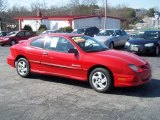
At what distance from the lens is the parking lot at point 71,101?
5.51 meters

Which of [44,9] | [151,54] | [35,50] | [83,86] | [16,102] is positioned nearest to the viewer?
[16,102]

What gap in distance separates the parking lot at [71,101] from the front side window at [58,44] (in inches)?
39.5

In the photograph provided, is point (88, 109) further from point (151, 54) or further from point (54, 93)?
point (151, 54)

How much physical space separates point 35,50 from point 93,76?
2.19m

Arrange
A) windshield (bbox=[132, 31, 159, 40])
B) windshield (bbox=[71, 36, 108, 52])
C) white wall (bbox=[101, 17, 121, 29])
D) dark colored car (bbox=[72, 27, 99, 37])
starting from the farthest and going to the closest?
white wall (bbox=[101, 17, 121, 29]), dark colored car (bbox=[72, 27, 99, 37]), windshield (bbox=[132, 31, 159, 40]), windshield (bbox=[71, 36, 108, 52])

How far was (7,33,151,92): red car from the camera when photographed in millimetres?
7035

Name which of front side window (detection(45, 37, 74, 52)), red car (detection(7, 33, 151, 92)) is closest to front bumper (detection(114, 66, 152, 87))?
red car (detection(7, 33, 151, 92))

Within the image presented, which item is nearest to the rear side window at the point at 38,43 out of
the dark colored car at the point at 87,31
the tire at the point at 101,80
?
the tire at the point at 101,80

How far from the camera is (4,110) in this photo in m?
5.82

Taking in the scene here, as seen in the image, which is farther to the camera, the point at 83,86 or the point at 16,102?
the point at 83,86

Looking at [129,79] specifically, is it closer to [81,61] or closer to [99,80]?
[99,80]

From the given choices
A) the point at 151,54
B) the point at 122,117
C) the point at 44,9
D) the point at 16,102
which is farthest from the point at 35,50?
the point at 44,9

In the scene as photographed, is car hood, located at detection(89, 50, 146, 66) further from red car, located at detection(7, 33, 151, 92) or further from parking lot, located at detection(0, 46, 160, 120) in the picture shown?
parking lot, located at detection(0, 46, 160, 120)

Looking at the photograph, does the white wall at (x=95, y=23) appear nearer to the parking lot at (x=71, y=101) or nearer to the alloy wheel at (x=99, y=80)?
the parking lot at (x=71, y=101)
